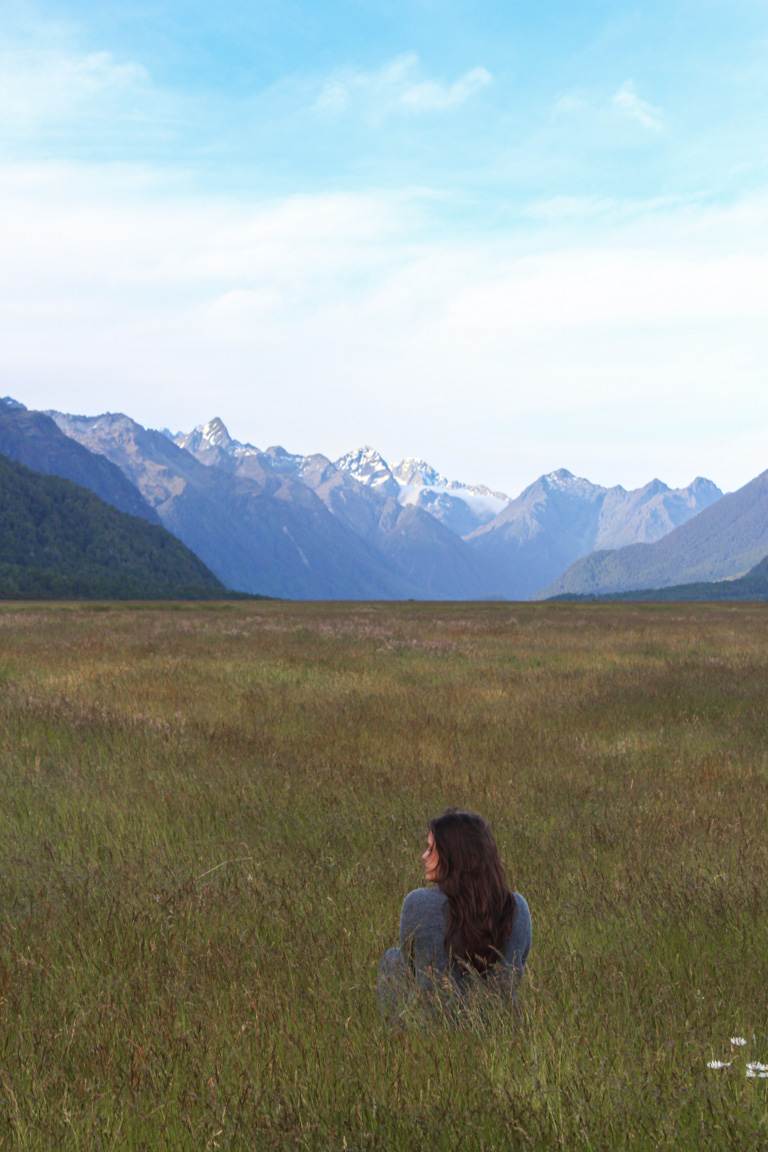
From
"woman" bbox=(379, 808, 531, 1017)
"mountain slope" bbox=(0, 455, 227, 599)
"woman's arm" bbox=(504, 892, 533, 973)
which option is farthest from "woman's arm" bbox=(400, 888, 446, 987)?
"mountain slope" bbox=(0, 455, 227, 599)

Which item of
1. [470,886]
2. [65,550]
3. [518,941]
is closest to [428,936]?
[470,886]

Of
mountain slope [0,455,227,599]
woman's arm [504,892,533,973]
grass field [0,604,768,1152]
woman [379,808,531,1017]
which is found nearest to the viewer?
grass field [0,604,768,1152]

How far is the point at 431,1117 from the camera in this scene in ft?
9.89

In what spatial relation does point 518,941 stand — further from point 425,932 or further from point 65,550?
point 65,550

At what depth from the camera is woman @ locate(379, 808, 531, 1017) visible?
417cm

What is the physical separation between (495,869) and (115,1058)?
179 cm

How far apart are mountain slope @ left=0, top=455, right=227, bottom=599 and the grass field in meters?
141

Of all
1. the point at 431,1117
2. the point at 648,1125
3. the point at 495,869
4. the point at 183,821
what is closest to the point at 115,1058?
the point at 431,1117

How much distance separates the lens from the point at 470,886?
4203 millimetres

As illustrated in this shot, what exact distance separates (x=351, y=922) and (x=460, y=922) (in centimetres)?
152

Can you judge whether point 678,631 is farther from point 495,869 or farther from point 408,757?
point 495,869

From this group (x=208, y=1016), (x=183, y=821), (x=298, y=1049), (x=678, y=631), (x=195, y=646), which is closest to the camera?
(x=298, y=1049)

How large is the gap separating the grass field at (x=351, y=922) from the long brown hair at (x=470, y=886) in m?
0.30

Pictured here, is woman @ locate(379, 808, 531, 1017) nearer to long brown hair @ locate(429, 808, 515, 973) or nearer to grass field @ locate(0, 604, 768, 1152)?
long brown hair @ locate(429, 808, 515, 973)
